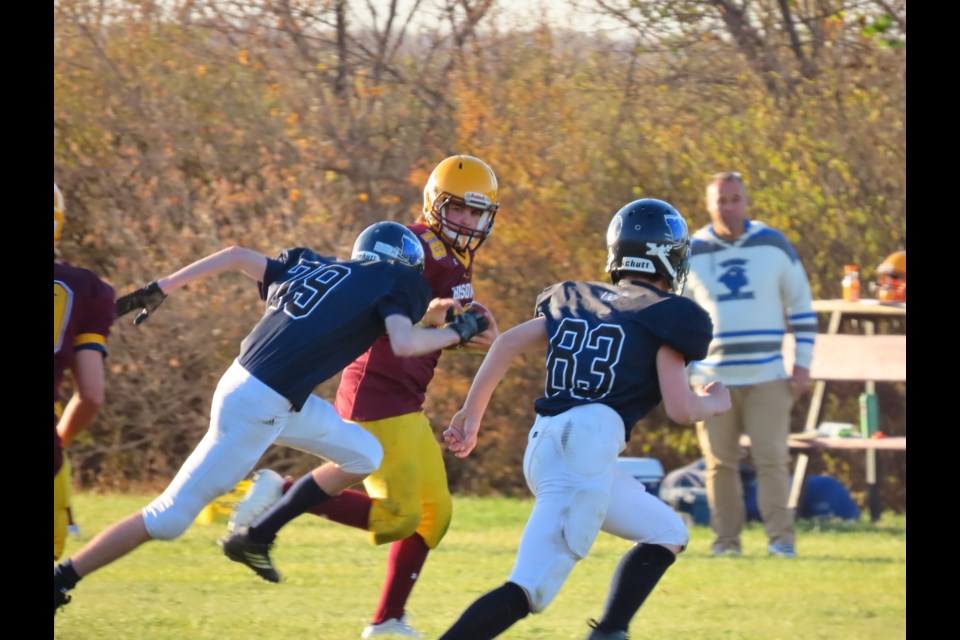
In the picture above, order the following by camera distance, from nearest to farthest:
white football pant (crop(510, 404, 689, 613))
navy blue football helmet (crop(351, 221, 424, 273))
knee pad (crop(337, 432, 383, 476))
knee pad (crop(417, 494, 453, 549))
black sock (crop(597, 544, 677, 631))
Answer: white football pant (crop(510, 404, 689, 613)), black sock (crop(597, 544, 677, 631)), navy blue football helmet (crop(351, 221, 424, 273)), knee pad (crop(337, 432, 383, 476)), knee pad (crop(417, 494, 453, 549))

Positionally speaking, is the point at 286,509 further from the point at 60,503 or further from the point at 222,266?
the point at 60,503

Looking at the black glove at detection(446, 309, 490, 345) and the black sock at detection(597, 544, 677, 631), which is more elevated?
the black glove at detection(446, 309, 490, 345)

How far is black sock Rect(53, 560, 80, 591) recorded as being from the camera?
5203 millimetres

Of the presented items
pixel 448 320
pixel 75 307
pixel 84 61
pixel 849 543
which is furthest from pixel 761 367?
pixel 84 61

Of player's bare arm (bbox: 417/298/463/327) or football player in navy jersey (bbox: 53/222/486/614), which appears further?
player's bare arm (bbox: 417/298/463/327)

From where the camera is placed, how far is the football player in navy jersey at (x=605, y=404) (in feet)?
15.4

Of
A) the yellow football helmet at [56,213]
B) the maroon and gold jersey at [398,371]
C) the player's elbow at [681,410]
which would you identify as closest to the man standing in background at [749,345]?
the maroon and gold jersey at [398,371]

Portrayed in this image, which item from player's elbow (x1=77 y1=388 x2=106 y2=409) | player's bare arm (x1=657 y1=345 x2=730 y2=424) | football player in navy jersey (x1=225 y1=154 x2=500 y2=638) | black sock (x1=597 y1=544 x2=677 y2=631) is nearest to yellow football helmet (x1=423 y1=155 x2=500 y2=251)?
football player in navy jersey (x1=225 y1=154 x2=500 y2=638)

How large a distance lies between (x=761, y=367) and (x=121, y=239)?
19.5 ft

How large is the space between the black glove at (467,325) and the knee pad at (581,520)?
2.75 feet

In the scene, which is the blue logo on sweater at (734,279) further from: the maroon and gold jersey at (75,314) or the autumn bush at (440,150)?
the maroon and gold jersey at (75,314)

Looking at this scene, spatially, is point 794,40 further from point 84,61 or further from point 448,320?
point 448,320

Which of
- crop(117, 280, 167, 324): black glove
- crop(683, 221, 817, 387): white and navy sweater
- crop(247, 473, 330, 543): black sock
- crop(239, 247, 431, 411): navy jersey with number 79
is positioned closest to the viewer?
crop(239, 247, 431, 411): navy jersey with number 79

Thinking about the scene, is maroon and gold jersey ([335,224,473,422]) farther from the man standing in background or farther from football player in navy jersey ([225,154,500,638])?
the man standing in background
